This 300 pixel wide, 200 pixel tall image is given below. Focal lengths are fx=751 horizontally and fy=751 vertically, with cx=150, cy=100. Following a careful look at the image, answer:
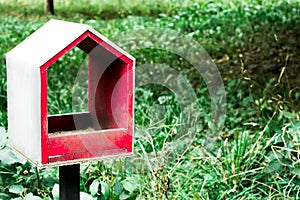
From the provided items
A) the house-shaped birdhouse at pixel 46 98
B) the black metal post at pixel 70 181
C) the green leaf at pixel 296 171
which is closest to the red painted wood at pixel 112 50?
the house-shaped birdhouse at pixel 46 98

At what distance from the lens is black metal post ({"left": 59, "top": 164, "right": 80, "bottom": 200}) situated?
333 centimetres

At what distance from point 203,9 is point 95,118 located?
27.6 ft

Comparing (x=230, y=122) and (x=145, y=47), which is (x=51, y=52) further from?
(x=145, y=47)

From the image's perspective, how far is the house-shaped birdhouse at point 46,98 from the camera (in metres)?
3.07

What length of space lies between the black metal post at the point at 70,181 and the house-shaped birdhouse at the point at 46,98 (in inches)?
5.9

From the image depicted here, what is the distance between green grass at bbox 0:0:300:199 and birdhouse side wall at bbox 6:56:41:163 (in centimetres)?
66

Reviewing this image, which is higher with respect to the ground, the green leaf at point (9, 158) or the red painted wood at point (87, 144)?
the red painted wood at point (87, 144)

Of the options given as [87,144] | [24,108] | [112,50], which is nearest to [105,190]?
[87,144]

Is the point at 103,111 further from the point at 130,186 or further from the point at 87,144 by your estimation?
the point at 130,186

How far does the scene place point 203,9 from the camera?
38.7ft

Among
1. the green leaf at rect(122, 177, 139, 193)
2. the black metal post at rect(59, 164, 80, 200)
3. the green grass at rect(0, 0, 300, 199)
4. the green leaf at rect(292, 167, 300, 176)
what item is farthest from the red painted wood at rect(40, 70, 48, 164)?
the green leaf at rect(292, 167, 300, 176)

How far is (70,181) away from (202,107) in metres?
3.42

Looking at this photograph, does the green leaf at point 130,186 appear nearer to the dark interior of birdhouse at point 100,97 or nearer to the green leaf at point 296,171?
the dark interior of birdhouse at point 100,97

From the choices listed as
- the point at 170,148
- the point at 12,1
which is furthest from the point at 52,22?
the point at 12,1
